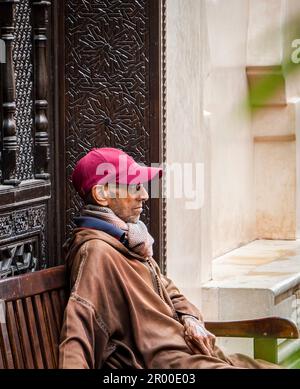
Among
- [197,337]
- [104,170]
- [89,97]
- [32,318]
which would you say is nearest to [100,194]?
[104,170]

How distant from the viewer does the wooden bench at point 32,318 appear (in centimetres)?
310

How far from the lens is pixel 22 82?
Result: 3748 millimetres

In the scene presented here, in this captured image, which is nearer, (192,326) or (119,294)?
(119,294)

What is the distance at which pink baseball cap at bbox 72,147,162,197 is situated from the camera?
11.2 ft

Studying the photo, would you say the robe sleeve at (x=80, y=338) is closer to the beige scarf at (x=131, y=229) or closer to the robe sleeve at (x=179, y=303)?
the beige scarf at (x=131, y=229)

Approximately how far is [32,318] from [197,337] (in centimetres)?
59

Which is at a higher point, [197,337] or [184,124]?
[184,124]

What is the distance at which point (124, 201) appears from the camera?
3461 millimetres

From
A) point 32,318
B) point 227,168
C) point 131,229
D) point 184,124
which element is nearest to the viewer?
point 32,318

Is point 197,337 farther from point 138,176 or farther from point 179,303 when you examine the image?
point 138,176

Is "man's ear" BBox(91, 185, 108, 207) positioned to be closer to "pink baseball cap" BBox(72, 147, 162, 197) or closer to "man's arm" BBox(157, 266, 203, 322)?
"pink baseball cap" BBox(72, 147, 162, 197)

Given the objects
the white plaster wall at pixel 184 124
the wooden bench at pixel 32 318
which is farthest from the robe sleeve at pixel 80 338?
the white plaster wall at pixel 184 124

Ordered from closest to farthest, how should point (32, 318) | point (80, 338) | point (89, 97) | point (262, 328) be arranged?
point (80, 338) < point (32, 318) < point (262, 328) < point (89, 97)

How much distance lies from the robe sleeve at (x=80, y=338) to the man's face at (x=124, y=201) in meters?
0.46
